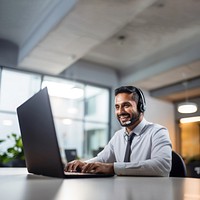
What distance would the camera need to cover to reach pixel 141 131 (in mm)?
1521

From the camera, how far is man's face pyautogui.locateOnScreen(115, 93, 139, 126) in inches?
57.6

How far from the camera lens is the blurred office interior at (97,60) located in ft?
12.5

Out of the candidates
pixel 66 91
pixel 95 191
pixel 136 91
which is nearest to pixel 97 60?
pixel 66 91

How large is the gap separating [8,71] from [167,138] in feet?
16.3

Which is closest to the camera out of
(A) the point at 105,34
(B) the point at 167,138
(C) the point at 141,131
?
(B) the point at 167,138

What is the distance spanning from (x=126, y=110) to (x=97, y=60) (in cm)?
502

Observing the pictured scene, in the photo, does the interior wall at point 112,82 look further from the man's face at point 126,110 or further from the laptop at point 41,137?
the laptop at point 41,137

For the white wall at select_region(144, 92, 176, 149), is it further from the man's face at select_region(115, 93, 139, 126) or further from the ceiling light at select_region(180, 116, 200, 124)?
the man's face at select_region(115, 93, 139, 126)

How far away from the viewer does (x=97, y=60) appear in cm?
638

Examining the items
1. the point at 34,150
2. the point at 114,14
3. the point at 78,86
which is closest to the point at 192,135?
the point at 78,86

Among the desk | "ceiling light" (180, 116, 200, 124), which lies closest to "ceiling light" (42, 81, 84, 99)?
"ceiling light" (180, 116, 200, 124)

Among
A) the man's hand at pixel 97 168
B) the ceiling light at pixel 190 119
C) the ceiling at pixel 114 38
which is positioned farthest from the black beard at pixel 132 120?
the ceiling light at pixel 190 119

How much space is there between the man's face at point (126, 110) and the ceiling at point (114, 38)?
1.97m

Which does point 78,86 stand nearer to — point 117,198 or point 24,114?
point 24,114
